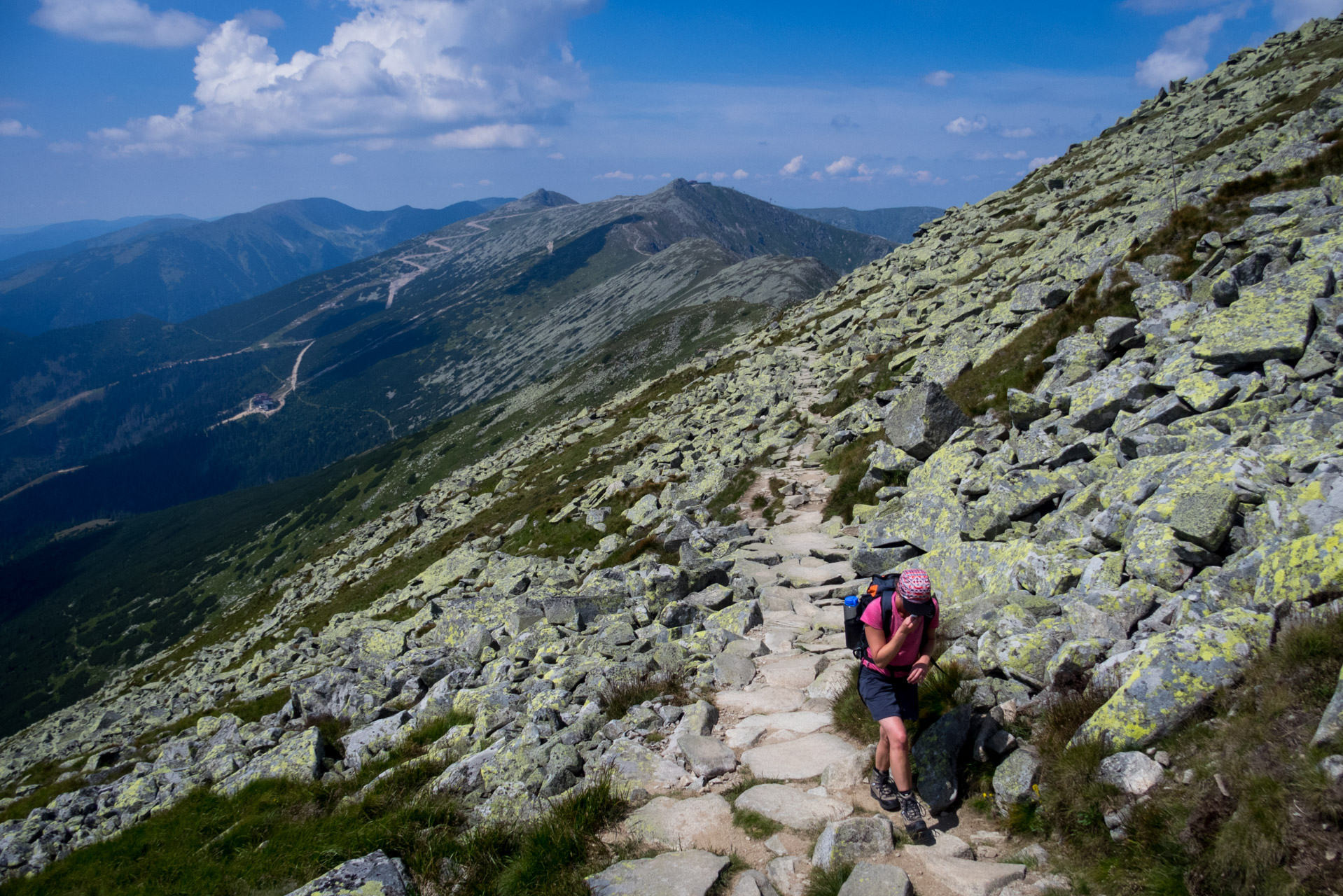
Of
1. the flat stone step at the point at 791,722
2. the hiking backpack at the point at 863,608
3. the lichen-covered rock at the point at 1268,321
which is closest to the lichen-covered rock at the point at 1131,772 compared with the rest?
the hiking backpack at the point at 863,608

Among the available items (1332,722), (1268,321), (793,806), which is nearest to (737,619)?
(793,806)

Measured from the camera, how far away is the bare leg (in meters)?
7.63

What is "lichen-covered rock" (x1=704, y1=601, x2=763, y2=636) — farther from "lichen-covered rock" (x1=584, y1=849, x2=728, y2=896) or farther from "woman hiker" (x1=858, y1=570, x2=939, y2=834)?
"lichen-covered rock" (x1=584, y1=849, x2=728, y2=896)

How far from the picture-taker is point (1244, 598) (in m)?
7.52

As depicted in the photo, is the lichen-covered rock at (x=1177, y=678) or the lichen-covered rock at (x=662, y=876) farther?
A: the lichen-covered rock at (x=662, y=876)

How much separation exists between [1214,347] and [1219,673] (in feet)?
35.8

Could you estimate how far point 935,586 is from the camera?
1291 cm

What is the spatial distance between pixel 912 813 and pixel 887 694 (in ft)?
4.55

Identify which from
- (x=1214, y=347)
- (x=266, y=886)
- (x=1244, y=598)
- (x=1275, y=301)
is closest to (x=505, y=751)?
(x=266, y=886)

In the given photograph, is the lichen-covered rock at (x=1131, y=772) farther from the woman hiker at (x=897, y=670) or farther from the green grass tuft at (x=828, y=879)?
the green grass tuft at (x=828, y=879)

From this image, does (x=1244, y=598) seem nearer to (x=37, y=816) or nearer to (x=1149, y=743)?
(x=1149, y=743)

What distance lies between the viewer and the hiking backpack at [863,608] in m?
8.35

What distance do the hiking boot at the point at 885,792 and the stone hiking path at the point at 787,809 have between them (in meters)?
0.14

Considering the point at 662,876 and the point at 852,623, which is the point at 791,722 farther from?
the point at 662,876
